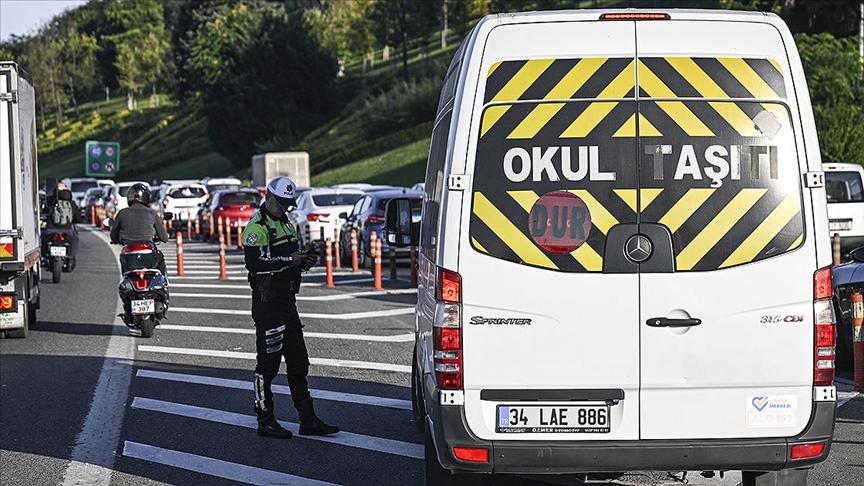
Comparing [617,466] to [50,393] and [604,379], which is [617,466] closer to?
[604,379]

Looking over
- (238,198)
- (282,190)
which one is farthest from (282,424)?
(238,198)

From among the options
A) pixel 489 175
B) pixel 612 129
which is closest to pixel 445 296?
pixel 489 175

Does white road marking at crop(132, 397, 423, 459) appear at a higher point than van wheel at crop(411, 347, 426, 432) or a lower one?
lower

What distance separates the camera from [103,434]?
9.67m

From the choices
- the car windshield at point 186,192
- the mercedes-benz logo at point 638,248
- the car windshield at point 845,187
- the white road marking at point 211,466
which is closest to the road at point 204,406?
the white road marking at point 211,466

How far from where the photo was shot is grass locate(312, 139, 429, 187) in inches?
2386

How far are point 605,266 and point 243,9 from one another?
89.3 meters

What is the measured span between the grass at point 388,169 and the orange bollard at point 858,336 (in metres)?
47.2

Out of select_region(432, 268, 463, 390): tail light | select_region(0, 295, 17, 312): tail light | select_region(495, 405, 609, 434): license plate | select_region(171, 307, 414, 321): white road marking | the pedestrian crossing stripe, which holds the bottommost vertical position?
select_region(171, 307, 414, 321): white road marking

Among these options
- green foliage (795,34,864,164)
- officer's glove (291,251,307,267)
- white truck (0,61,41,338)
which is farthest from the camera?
green foliage (795,34,864,164)

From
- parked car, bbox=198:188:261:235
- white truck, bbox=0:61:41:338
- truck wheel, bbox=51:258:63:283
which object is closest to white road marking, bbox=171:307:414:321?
white truck, bbox=0:61:41:338

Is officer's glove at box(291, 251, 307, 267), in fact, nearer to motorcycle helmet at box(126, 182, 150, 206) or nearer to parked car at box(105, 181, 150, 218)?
motorcycle helmet at box(126, 182, 150, 206)

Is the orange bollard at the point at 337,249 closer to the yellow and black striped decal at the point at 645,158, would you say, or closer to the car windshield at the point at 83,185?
the yellow and black striped decal at the point at 645,158

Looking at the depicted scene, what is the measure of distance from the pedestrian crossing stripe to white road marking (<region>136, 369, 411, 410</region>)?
4.93m
